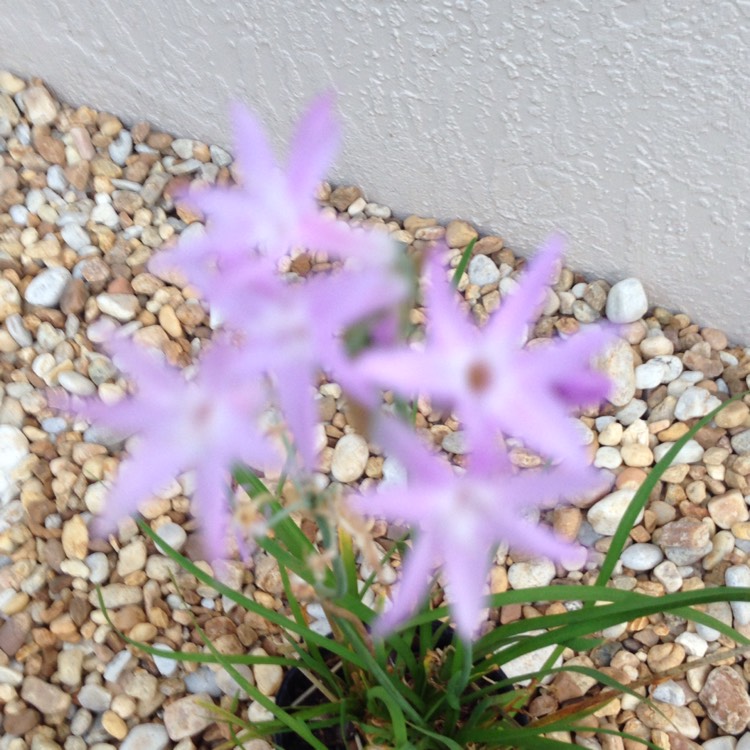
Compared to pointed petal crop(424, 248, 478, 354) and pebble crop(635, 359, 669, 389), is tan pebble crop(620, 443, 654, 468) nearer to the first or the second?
pebble crop(635, 359, 669, 389)

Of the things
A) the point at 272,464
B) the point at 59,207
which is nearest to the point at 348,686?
the point at 272,464

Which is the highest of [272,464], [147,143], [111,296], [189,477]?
[147,143]

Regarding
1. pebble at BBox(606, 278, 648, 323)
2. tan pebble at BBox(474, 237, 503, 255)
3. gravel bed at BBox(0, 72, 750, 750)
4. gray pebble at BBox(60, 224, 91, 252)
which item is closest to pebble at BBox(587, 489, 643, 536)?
gravel bed at BBox(0, 72, 750, 750)

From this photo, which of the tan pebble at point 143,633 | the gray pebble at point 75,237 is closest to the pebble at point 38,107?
the gray pebble at point 75,237

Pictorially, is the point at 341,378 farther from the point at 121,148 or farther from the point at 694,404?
the point at 121,148

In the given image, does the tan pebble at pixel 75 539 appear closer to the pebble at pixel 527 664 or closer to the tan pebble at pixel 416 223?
the pebble at pixel 527 664

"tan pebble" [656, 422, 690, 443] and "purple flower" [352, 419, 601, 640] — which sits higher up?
"tan pebble" [656, 422, 690, 443]

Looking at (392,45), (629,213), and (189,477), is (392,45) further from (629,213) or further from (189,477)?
(189,477)
